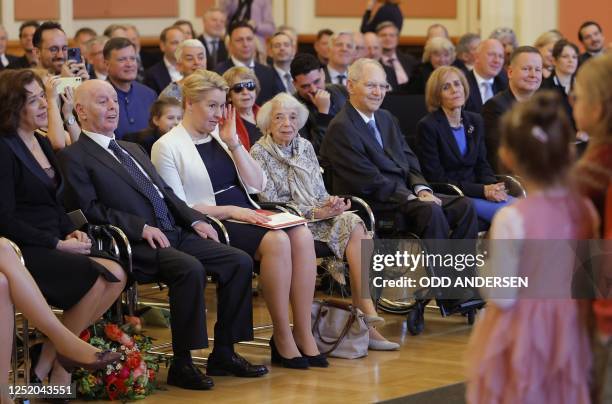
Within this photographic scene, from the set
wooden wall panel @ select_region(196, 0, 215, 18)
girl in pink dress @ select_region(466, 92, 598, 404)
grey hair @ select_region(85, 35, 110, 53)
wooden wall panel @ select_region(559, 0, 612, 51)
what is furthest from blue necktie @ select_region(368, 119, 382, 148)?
wooden wall panel @ select_region(559, 0, 612, 51)

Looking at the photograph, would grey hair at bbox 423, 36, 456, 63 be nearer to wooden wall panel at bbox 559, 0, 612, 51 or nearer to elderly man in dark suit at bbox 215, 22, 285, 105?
elderly man in dark suit at bbox 215, 22, 285, 105

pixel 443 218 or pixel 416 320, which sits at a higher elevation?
pixel 443 218

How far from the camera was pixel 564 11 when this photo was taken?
12852 mm

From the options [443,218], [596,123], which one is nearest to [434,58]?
[443,218]

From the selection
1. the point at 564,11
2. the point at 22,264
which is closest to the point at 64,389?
the point at 22,264

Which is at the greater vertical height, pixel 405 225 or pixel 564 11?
pixel 564 11

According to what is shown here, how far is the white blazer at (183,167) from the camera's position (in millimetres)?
5594

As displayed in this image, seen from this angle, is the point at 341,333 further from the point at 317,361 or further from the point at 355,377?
the point at 355,377

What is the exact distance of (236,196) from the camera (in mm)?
5777

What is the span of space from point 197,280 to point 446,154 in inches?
90.1

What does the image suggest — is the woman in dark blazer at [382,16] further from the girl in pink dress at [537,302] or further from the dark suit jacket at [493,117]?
the girl in pink dress at [537,302]

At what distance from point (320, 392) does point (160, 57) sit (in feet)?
22.3

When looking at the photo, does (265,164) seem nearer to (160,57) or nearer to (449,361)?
(449,361)

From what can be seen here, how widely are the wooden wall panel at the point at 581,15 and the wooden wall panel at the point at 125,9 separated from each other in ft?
12.9
